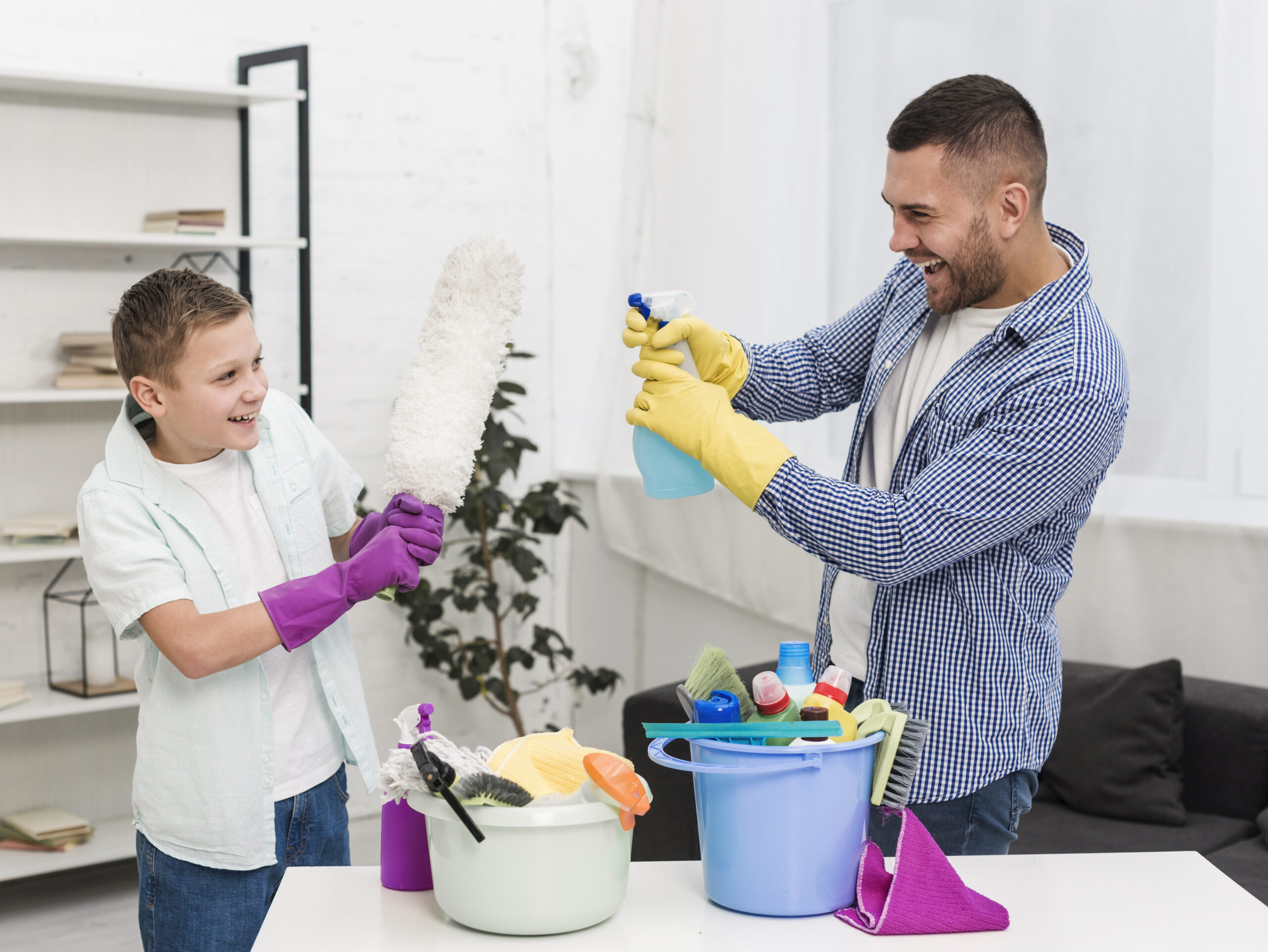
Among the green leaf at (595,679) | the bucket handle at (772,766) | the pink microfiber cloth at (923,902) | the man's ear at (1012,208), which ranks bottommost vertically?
the green leaf at (595,679)

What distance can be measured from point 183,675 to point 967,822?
38.3 inches

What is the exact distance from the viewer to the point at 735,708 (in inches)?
46.1

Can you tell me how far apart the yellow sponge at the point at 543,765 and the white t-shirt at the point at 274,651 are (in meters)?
0.47

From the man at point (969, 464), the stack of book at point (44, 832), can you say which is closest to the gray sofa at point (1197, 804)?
the man at point (969, 464)

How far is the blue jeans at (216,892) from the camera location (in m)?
1.50

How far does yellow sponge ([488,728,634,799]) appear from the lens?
1.16 metres

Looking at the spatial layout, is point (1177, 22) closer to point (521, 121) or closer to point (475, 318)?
point (475, 318)

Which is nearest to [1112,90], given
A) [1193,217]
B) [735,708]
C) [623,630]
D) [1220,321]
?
[1193,217]

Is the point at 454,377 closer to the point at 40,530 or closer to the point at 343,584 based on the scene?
the point at 343,584

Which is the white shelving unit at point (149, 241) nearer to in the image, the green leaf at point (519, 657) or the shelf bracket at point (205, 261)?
the shelf bracket at point (205, 261)

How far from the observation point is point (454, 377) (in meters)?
1.41

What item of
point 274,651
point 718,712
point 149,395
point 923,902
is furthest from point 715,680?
point 149,395

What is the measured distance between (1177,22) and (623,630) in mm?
2463

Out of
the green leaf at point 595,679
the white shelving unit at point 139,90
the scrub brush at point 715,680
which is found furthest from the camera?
the green leaf at point 595,679
